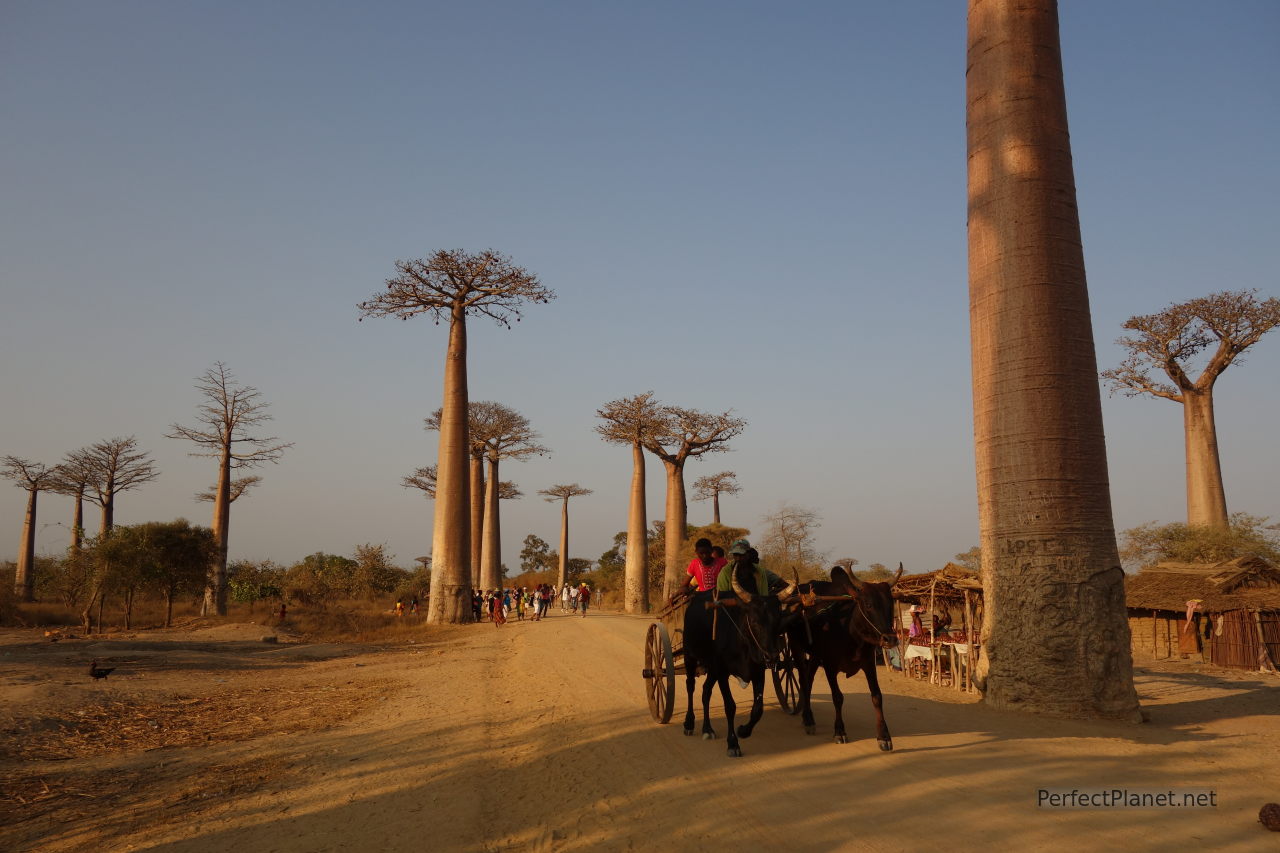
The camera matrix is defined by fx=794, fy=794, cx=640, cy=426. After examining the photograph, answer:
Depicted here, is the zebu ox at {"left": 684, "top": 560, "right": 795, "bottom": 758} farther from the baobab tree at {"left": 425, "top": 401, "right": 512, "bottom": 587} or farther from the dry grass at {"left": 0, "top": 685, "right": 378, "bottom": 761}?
the baobab tree at {"left": 425, "top": 401, "right": 512, "bottom": 587}

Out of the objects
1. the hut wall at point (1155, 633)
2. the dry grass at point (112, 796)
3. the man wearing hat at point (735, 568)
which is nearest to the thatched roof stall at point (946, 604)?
the man wearing hat at point (735, 568)

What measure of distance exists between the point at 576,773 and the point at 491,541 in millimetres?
36145

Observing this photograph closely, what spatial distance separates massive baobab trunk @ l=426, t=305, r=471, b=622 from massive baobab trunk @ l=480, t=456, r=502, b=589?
52.6 feet

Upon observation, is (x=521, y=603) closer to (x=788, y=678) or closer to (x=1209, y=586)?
(x=1209, y=586)

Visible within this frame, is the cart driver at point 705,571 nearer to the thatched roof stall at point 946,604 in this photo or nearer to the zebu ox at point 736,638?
the zebu ox at point 736,638

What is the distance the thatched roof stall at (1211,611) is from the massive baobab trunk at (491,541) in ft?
96.7

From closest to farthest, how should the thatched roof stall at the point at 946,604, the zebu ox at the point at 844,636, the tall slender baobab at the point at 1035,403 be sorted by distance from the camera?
1. the zebu ox at the point at 844,636
2. the tall slender baobab at the point at 1035,403
3. the thatched roof stall at the point at 946,604

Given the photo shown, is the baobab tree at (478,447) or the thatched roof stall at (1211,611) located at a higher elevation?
the baobab tree at (478,447)

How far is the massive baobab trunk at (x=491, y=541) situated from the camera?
1618 inches

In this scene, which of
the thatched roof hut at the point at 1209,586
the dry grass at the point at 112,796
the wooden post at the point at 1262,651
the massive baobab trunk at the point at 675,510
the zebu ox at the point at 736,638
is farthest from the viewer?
the massive baobab trunk at the point at 675,510

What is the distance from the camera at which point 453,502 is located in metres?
24.1

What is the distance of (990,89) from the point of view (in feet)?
30.3

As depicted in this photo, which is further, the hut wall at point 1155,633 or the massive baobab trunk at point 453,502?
the massive baobab trunk at point 453,502

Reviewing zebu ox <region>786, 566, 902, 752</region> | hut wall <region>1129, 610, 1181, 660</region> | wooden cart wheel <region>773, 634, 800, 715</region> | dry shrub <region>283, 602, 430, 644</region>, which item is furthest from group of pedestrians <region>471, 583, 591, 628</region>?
zebu ox <region>786, 566, 902, 752</region>
